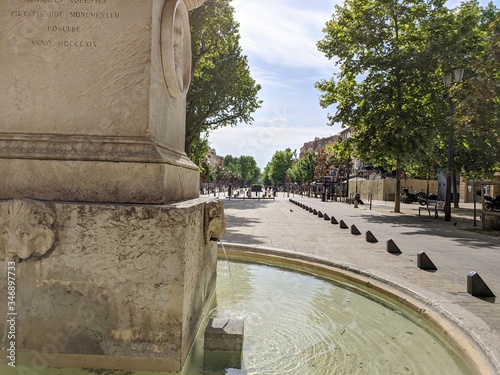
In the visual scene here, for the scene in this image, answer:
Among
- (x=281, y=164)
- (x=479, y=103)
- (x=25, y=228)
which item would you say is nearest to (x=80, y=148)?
(x=25, y=228)

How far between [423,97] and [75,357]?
22.4m

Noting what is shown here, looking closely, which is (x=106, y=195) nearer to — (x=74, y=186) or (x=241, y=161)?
(x=74, y=186)

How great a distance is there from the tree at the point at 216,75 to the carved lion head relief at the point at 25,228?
17508 mm

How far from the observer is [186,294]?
8.97 ft

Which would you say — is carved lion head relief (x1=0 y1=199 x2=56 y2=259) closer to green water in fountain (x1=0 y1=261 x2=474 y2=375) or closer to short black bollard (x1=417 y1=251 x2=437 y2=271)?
green water in fountain (x1=0 y1=261 x2=474 y2=375)

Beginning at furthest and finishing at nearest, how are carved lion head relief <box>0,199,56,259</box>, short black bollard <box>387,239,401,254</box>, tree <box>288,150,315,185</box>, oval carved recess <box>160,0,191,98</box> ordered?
tree <box>288,150,315,185</box>, short black bollard <box>387,239,401,254</box>, oval carved recess <box>160,0,191,98</box>, carved lion head relief <box>0,199,56,259</box>

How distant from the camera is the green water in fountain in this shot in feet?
9.06

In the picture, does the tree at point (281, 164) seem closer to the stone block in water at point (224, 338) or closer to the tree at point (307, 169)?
the tree at point (307, 169)

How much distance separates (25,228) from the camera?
2619 mm

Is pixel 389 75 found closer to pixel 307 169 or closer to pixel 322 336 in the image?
pixel 322 336

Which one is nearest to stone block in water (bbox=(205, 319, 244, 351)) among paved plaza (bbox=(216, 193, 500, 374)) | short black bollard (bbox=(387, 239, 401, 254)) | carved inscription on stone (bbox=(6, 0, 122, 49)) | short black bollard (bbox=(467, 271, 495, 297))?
paved plaza (bbox=(216, 193, 500, 374))

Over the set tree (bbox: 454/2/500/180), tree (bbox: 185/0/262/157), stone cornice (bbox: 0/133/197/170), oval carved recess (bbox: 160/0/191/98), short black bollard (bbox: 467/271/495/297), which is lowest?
short black bollard (bbox: 467/271/495/297)

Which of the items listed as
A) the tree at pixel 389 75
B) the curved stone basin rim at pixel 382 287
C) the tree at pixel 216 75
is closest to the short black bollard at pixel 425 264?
the curved stone basin rim at pixel 382 287

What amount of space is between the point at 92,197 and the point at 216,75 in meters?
25.8
